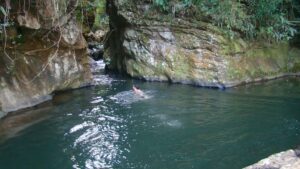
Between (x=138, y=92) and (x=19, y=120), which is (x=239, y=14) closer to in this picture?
(x=138, y=92)

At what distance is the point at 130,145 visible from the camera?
740 centimetres

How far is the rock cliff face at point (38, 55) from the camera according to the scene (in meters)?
9.68

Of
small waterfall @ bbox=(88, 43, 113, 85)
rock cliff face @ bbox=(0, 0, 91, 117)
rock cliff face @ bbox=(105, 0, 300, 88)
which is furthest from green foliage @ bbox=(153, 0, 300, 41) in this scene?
rock cliff face @ bbox=(0, 0, 91, 117)

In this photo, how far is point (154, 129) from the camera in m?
8.26

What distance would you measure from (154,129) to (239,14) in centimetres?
618

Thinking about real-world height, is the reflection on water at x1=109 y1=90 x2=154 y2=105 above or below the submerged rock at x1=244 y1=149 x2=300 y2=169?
below

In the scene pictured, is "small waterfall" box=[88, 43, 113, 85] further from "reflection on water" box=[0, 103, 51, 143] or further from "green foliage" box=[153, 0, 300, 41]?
"reflection on water" box=[0, 103, 51, 143]

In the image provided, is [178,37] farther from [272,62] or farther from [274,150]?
[274,150]

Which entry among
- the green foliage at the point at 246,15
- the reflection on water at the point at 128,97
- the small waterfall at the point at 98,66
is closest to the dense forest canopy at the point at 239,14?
the green foliage at the point at 246,15

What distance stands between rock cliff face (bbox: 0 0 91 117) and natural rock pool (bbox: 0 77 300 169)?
1.46 feet

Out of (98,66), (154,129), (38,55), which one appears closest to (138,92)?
(38,55)

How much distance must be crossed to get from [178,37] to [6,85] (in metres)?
5.52

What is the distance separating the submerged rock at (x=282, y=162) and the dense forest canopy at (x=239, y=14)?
8102 mm

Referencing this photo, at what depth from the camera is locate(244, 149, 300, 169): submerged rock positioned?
4.50 meters
